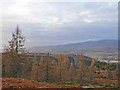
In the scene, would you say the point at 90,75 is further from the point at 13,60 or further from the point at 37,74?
the point at 13,60

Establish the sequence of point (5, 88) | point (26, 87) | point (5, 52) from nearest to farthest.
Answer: point (5, 88)
point (26, 87)
point (5, 52)

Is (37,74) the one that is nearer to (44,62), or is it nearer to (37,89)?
(44,62)

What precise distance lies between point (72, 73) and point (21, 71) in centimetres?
2014

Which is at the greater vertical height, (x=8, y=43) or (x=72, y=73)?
(x=8, y=43)

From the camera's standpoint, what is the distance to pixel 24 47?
70.2ft

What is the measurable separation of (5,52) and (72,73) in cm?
2290

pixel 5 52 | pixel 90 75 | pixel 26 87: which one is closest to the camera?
pixel 26 87

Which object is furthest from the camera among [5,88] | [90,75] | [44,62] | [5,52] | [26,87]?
[90,75]

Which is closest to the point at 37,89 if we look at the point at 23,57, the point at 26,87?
the point at 26,87

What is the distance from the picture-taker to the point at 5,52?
2072cm

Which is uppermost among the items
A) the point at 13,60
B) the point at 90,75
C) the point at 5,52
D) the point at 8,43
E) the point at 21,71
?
the point at 8,43

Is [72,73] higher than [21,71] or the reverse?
the reverse

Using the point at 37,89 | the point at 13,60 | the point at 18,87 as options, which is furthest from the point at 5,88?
the point at 13,60

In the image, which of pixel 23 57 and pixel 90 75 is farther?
pixel 90 75
